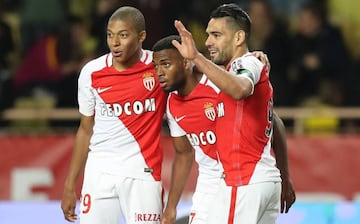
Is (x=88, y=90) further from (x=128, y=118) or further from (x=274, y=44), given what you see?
(x=274, y=44)

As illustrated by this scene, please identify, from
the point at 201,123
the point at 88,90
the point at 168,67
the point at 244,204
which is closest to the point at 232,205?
the point at 244,204

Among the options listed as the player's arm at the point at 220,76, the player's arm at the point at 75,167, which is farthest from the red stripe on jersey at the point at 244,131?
the player's arm at the point at 75,167

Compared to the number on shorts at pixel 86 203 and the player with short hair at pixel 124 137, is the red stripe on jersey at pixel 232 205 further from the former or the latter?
the number on shorts at pixel 86 203

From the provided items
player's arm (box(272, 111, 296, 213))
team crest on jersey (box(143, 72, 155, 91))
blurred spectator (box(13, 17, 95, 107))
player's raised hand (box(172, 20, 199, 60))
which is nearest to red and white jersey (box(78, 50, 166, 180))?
team crest on jersey (box(143, 72, 155, 91))

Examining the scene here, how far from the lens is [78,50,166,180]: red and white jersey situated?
299 inches

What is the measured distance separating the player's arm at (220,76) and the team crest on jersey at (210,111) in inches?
40.3

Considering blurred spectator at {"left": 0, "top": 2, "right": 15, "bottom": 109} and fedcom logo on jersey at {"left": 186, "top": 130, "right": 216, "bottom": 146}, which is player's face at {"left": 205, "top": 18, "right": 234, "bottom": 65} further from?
blurred spectator at {"left": 0, "top": 2, "right": 15, "bottom": 109}

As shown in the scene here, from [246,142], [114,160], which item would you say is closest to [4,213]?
[114,160]

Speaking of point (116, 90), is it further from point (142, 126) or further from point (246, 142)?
point (246, 142)

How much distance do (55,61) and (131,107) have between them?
5.52 meters

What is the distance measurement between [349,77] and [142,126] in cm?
567

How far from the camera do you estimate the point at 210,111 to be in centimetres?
746

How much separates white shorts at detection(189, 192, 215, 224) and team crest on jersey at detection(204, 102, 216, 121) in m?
0.50

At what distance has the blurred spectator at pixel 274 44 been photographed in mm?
12539
